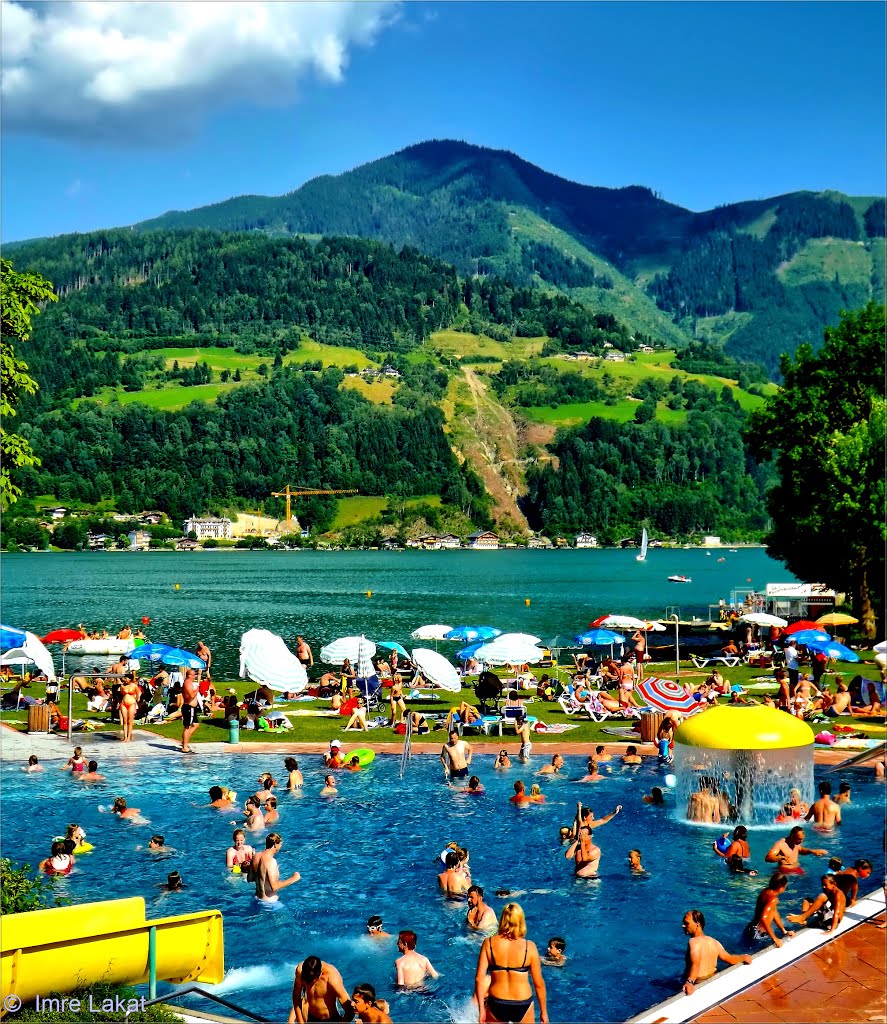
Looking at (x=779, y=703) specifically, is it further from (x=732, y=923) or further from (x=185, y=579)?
(x=185, y=579)

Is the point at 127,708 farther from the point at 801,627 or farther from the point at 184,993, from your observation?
the point at 801,627

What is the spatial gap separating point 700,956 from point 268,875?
25.7 ft

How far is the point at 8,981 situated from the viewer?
38.6 ft

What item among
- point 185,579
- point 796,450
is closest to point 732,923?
point 796,450

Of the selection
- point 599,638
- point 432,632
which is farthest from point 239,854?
point 432,632

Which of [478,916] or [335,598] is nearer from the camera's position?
[478,916]

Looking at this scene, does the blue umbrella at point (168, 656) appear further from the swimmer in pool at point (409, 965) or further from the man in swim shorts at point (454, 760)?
the swimmer in pool at point (409, 965)

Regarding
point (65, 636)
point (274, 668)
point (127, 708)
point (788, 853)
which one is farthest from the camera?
point (65, 636)

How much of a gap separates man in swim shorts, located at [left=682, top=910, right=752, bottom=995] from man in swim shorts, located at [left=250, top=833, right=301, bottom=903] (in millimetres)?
7229

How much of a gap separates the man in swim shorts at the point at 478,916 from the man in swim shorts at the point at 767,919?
12.0 ft

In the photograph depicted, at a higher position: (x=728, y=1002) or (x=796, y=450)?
(x=796, y=450)

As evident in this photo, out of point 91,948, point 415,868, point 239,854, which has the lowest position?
point 415,868

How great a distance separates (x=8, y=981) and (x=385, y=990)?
17.4 ft

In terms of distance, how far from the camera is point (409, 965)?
15266mm
